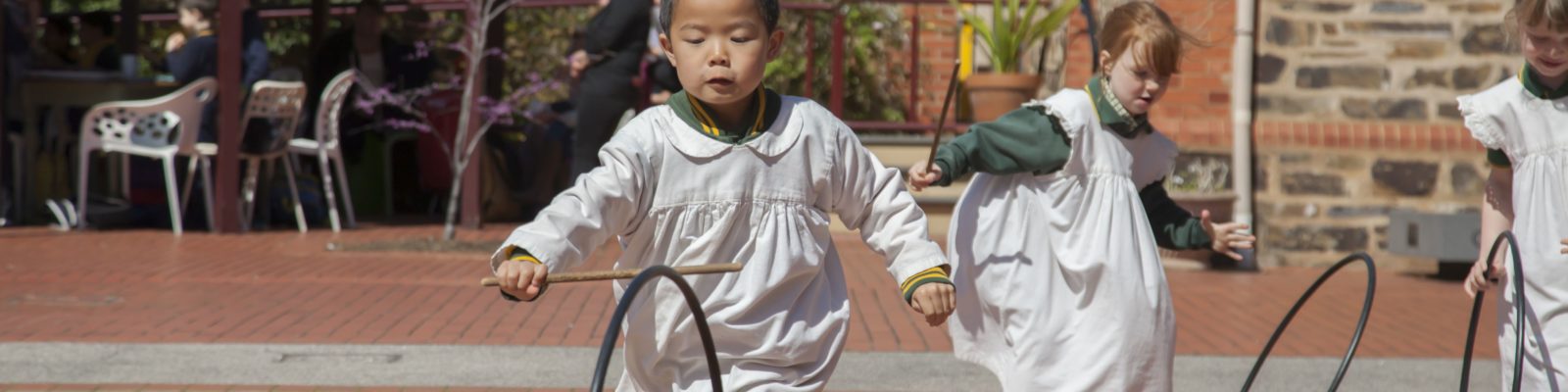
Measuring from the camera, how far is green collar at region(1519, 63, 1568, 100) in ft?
12.7

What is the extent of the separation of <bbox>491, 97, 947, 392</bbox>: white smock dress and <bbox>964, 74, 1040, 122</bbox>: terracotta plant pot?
7.65 metres

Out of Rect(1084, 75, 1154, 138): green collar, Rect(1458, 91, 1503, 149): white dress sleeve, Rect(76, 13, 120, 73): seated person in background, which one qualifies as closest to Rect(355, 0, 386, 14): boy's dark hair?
Rect(76, 13, 120, 73): seated person in background

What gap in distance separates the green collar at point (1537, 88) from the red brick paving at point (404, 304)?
2546 mm

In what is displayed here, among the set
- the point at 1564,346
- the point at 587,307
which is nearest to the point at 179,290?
the point at 587,307

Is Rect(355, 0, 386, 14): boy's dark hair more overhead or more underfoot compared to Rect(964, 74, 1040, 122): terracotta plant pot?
more overhead

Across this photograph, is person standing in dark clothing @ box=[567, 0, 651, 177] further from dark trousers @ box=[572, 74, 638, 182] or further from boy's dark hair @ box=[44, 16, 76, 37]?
boy's dark hair @ box=[44, 16, 76, 37]

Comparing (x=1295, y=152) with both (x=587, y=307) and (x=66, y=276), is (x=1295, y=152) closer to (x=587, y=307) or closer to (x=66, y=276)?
(x=587, y=307)

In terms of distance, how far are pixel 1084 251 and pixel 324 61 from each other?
8.93 m

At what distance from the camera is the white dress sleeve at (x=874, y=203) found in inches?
124

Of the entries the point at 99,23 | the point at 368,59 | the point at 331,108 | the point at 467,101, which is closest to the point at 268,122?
the point at 331,108

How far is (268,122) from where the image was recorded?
10.6 m

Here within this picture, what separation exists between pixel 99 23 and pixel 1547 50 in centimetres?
1123

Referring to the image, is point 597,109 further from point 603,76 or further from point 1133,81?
point 1133,81

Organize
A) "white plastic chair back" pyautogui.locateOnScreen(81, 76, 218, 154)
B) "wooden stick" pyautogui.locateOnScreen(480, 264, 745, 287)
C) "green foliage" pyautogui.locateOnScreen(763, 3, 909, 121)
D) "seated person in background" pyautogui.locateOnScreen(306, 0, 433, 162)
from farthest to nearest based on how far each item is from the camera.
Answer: "green foliage" pyautogui.locateOnScreen(763, 3, 909, 121)
"seated person in background" pyautogui.locateOnScreen(306, 0, 433, 162)
"white plastic chair back" pyautogui.locateOnScreen(81, 76, 218, 154)
"wooden stick" pyautogui.locateOnScreen(480, 264, 745, 287)
